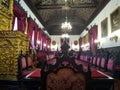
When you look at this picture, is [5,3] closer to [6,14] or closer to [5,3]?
[5,3]

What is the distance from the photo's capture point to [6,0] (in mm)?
6480

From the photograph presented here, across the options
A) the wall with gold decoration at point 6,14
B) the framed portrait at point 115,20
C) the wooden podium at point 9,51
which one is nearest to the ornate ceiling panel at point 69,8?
the framed portrait at point 115,20

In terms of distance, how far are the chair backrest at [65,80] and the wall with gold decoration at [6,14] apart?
4370 millimetres

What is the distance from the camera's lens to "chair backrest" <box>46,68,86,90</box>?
1.93 metres

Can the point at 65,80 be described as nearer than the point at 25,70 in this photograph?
Yes

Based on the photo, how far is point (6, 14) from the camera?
249 inches

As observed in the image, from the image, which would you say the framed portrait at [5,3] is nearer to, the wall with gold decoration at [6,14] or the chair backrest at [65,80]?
the wall with gold decoration at [6,14]

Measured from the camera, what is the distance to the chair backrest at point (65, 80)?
1931 mm

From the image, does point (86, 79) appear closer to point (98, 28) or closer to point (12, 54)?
point (12, 54)

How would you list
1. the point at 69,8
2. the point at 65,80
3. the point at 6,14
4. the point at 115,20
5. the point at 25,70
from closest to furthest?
the point at 65,80, the point at 25,70, the point at 6,14, the point at 115,20, the point at 69,8

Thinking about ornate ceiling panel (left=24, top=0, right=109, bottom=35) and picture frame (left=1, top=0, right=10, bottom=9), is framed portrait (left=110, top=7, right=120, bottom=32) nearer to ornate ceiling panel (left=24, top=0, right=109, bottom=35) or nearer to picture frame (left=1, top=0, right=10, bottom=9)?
ornate ceiling panel (left=24, top=0, right=109, bottom=35)

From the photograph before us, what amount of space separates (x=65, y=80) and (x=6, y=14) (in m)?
5.01

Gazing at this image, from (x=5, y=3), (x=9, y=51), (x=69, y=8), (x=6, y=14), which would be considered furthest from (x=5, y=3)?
(x=69, y=8)

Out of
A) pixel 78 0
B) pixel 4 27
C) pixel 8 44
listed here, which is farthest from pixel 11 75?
pixel 78 0
